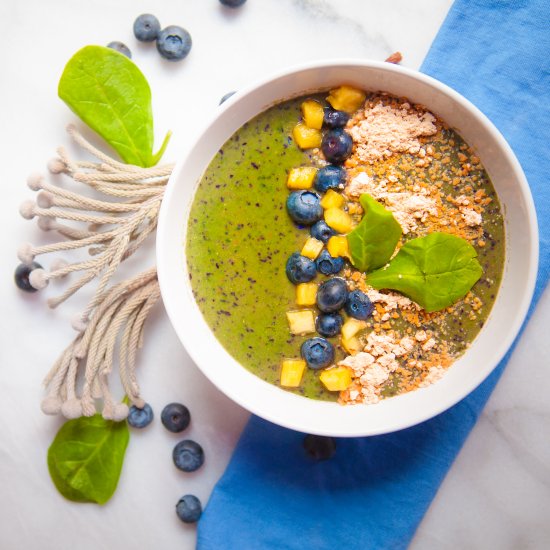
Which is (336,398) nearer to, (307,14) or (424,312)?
(424,312)

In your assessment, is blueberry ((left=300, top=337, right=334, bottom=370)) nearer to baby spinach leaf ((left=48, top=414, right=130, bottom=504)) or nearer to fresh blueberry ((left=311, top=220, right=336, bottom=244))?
fresh blueberry ((left=311, top=220, right=336, bottom=244))

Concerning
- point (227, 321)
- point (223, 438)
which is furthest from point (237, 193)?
point (223, 438)

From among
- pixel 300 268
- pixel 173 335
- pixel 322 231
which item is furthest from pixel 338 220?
pixel 173 335

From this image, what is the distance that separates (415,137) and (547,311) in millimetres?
645

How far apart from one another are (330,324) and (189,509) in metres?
0.74

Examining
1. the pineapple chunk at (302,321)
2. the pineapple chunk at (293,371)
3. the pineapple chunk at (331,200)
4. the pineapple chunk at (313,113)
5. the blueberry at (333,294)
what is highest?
the pineapple chunk at (313,113)

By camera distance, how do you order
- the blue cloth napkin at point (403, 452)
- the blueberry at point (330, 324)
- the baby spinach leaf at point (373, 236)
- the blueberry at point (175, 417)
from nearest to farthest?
the baby spinach leaf at point (373, 236), the blueberry at point (330, 324), the blue cloth napkin at point (403, 452), the blueberry at point (175, 417)

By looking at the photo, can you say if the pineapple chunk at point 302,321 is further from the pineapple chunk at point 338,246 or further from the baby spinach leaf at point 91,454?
the baby spinach leaf at point 91,454

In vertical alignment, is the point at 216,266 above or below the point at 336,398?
above

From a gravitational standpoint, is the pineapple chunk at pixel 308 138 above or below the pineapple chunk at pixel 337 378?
above

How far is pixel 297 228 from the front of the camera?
1.59 metres

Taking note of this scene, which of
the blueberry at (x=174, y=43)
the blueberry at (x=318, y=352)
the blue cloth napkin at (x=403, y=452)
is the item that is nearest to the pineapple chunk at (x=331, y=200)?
the blueberry at (x=318, y=352)

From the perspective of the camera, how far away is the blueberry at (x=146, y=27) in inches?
71.6

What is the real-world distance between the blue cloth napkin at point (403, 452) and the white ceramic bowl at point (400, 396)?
22 centimetres
